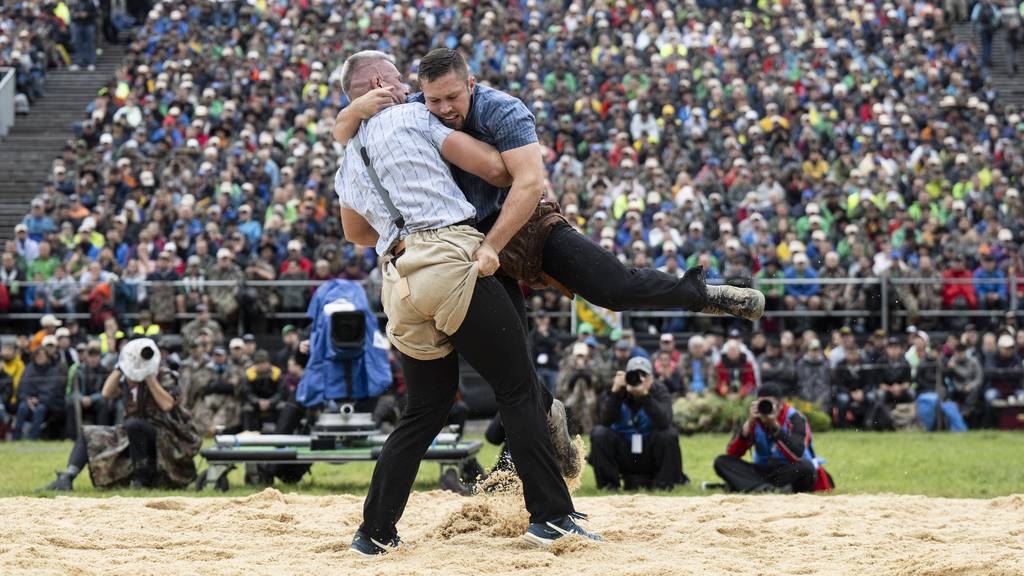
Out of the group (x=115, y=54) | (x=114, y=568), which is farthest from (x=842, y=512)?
(x=115, y=54)

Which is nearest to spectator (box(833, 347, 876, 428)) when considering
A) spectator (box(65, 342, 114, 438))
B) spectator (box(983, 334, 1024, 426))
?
spectator (box(983, 334, 1024, 426))

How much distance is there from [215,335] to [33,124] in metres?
11.1

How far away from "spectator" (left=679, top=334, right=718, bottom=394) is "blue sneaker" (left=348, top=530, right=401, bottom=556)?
11.1 metres

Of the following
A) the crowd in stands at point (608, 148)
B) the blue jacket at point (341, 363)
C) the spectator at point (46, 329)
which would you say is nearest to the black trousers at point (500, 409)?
the blue jacket at point (341, 363)

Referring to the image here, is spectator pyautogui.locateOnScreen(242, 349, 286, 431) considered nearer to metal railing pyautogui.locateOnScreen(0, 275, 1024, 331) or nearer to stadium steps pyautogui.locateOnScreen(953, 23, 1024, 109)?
metal railing pyautogui.locateOnScreen(0, 275, 1024, 331)

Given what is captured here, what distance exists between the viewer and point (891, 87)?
23.9 meters

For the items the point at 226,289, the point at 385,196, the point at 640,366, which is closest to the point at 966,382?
the point at 640,366

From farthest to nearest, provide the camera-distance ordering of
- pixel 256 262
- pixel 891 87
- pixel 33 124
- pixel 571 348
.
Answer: pixel 33 124
pixel 891 87
pixel 256 262
pixel 571 348

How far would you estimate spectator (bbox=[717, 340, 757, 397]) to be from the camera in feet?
55.3

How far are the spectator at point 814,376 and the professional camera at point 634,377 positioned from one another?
715cm

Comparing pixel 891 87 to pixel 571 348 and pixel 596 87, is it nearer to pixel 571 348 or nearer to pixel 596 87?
pixel 596 87

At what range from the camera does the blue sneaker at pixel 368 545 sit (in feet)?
20.2

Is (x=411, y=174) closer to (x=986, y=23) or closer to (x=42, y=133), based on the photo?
(x=42, y=133)

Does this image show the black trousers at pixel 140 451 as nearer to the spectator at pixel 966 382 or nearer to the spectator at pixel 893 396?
the spectator at pixel 893 396
